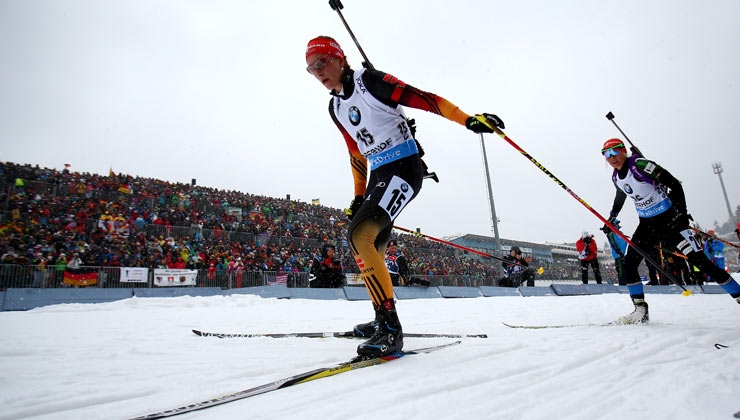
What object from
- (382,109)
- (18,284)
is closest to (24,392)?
(382,109)

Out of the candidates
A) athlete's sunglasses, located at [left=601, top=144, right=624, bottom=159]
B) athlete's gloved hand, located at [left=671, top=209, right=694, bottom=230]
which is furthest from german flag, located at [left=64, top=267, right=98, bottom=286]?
athlete's gloved hand, located at [left=671, top=209, right=694, bottom=230]

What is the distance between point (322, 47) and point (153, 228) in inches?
629

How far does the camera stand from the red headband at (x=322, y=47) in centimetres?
290

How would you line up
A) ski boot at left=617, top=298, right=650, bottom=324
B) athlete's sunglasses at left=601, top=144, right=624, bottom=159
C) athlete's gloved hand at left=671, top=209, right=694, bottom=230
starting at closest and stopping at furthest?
ski boot at left=617, top=298, right=650, bottom=324, athlete's gloved hand at left=671, top=209, right=694, bottom=230, athlete's sunglasses at left=601, top=144, right=624, bottom=159

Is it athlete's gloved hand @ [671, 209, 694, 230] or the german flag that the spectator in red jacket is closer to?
athlete's gloved hand @ [671, 209, 694, 230]

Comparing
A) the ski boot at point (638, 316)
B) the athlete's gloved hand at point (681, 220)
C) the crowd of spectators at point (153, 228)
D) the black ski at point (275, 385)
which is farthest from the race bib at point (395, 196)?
the crowd of spectators at point (153, 228)

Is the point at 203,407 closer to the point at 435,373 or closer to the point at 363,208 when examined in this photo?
the point at 435,373

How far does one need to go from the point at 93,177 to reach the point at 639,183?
69.3ft

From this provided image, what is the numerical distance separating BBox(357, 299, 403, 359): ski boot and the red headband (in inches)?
76.1

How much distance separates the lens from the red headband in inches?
114

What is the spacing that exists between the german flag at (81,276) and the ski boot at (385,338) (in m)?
13.2

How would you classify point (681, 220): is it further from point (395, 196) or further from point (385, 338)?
point (385, 338)

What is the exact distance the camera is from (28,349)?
2.56 meters

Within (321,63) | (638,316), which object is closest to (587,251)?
(638,316)
